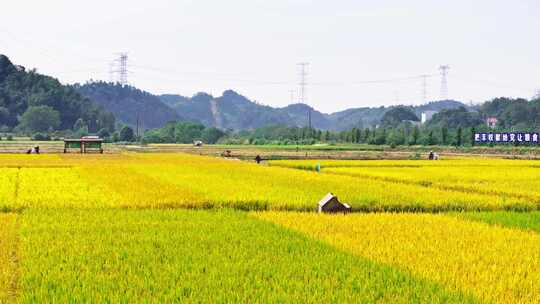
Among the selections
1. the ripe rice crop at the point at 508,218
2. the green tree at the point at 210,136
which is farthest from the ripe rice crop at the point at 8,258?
the green tree at the point at 210,136

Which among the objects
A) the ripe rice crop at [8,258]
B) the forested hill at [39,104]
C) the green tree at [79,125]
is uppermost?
the forested hill at [39,104]

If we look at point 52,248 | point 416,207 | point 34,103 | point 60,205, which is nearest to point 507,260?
point 52,248

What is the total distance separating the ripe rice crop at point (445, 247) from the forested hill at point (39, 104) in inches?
5016

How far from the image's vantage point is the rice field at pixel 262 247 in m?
7.46

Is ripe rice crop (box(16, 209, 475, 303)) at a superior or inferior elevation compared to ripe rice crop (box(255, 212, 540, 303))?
superior

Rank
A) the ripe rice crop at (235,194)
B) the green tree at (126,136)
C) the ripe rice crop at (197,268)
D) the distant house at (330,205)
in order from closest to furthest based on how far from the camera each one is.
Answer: the ripe rice crop at (197,268)
the distant house at (330,205)
the ripe rice crop at (235,194)
the green tree at (126,136)

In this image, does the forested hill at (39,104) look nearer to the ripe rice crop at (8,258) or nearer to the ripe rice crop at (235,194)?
the ripe rice crop at (235,194)

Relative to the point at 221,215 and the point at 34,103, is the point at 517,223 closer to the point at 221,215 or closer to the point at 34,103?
the point at 221,215

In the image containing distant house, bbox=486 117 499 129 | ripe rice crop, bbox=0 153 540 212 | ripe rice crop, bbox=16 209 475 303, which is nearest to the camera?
ripe rice crop, bbox=16 209 475 303

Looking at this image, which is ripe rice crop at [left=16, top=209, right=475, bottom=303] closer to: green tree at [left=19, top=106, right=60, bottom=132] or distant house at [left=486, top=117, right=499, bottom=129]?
green tree at [left=19, top=106, right=60, bottom=132]

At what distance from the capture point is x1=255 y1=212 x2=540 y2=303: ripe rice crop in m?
7.93

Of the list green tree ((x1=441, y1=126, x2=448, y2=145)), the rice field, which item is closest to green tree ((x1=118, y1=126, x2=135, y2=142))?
green tree ((x1=441, y1=126, x2=448, y2=145))

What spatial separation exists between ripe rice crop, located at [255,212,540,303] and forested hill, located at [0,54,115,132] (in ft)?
418

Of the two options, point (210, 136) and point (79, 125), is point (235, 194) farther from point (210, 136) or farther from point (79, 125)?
point (79, 125)
